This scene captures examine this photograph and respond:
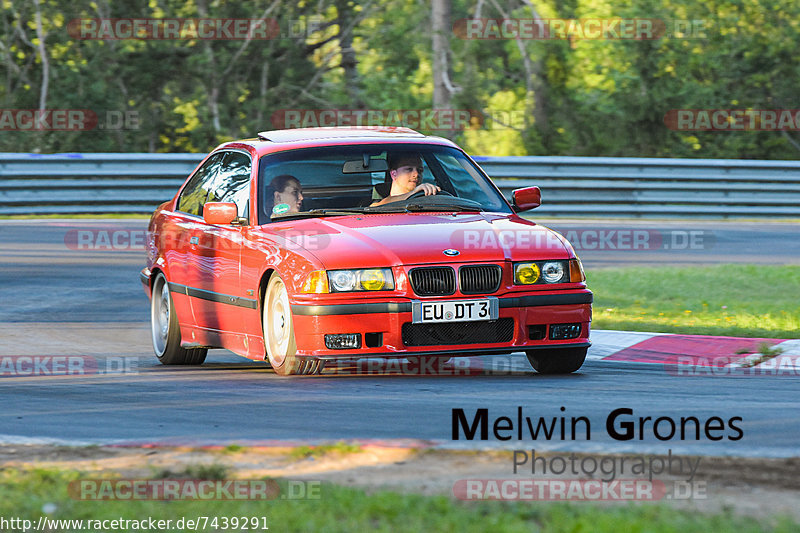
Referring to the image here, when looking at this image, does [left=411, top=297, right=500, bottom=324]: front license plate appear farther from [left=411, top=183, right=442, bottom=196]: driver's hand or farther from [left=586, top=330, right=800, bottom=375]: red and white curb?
[left=586, top=330, right=800, bottom=375]: red and white curb

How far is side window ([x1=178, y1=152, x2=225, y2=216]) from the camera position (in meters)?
9.97

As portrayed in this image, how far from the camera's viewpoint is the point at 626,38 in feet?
91.2

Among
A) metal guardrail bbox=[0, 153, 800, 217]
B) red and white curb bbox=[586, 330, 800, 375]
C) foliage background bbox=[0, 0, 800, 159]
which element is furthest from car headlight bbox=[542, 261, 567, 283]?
foliage background bbox=[0, 0, 800, 159]

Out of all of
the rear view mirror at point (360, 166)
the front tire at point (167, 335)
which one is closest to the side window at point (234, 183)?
the rear view mirror at point (360, 166)

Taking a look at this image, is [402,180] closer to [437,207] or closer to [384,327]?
[437,207]

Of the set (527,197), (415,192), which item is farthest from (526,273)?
(415,192)

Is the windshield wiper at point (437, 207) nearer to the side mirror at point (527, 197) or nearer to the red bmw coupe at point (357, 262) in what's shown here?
the red bmw coupe at point (357, 262)

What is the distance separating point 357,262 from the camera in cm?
789

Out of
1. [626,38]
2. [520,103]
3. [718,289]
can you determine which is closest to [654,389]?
[718,289]

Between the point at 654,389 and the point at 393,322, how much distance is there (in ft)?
5.07

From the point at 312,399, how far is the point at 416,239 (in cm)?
140

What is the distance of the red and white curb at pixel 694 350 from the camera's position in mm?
9180

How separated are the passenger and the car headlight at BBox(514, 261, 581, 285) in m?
1.70

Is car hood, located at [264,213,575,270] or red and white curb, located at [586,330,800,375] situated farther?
red and white curb, located at [586,330,800,375]
